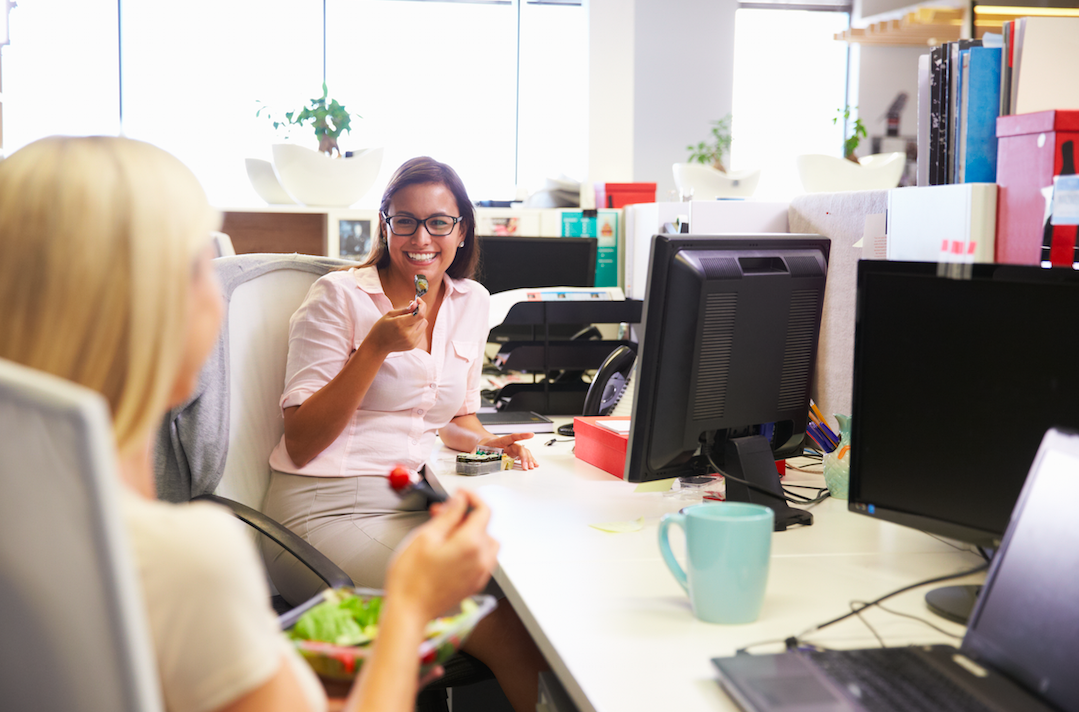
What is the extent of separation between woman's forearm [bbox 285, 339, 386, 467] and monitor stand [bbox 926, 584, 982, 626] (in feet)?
3.22

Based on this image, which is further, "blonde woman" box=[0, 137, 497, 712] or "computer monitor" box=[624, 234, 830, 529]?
"computer monitor" box=[624, 234, 830, 529]

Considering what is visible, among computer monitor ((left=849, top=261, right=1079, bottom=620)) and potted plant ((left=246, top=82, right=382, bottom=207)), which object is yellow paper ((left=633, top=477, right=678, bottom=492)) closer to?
computer monitor ((left=849, top=261, right=1079, bottom=620))

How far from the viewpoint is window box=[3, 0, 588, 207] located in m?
5.32

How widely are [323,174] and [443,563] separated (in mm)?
2489

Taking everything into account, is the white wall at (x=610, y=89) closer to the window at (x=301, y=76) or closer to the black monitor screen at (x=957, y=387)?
the window at (x=301, y=76)

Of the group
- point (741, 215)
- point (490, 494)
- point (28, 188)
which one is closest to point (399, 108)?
point (741, 215)

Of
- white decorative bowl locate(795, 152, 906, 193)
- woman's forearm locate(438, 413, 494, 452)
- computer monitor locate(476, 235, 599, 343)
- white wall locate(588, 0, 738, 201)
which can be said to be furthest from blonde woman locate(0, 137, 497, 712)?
white wall locate(588, 0, 738, 201)

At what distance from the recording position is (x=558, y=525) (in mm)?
1190

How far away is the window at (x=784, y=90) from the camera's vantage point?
650 centimetres

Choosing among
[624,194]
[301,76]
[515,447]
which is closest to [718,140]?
[301,76]

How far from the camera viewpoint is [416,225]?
1.77 meters

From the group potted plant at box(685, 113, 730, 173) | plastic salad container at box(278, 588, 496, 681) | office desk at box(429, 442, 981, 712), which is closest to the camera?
plastic salad container at box(278, 588, 496, 681)

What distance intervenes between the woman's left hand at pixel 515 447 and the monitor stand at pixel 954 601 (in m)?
0.74

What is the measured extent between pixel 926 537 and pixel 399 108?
17.6 ft
